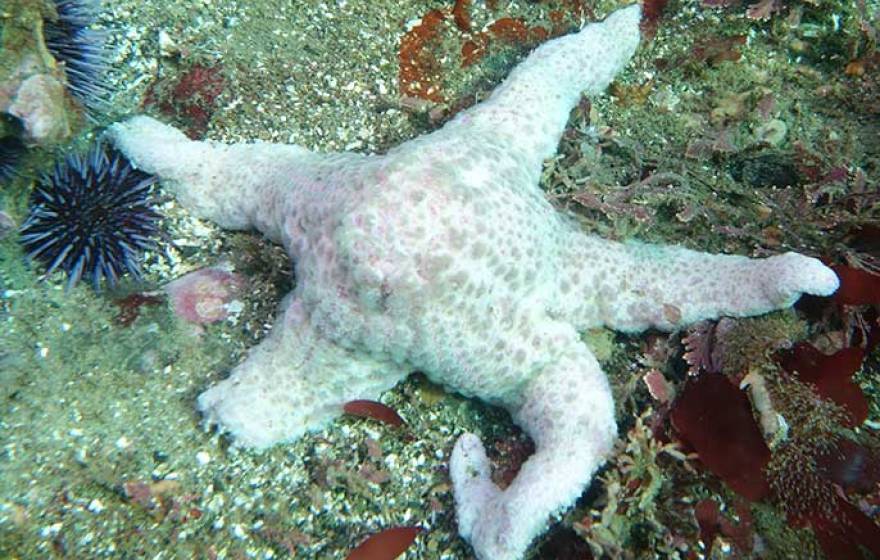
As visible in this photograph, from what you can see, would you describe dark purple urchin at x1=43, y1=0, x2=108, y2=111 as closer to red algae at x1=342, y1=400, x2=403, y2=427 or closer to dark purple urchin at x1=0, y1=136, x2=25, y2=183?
dark purple urchin at x1=0, y1=136, x2=25, y2=183

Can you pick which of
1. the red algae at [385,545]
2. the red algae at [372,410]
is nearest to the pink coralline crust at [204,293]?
the red algae at [372,410]

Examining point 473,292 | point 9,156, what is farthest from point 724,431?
point 9,156

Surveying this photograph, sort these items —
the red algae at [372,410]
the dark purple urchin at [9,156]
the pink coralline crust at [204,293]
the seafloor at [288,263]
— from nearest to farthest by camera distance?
the seafloor at [288,263]
the dark purple urchin at [9,156]
the red algae at [372,410]
the pink coralline crust at [204,293]

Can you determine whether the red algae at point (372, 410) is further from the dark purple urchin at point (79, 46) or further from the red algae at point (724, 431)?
the dark purple urchin at point (79, 46)

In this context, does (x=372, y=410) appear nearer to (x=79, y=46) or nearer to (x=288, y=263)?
(x=288, y=263)

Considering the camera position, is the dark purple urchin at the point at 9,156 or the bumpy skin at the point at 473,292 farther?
the dark purple urchin at the point at 9,156

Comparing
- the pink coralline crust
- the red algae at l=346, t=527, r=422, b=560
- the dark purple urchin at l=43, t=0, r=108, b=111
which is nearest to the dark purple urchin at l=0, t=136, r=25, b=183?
the dark purple urchin at l=43, t=0, r=108, b=111

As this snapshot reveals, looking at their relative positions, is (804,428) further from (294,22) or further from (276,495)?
(294,22)
